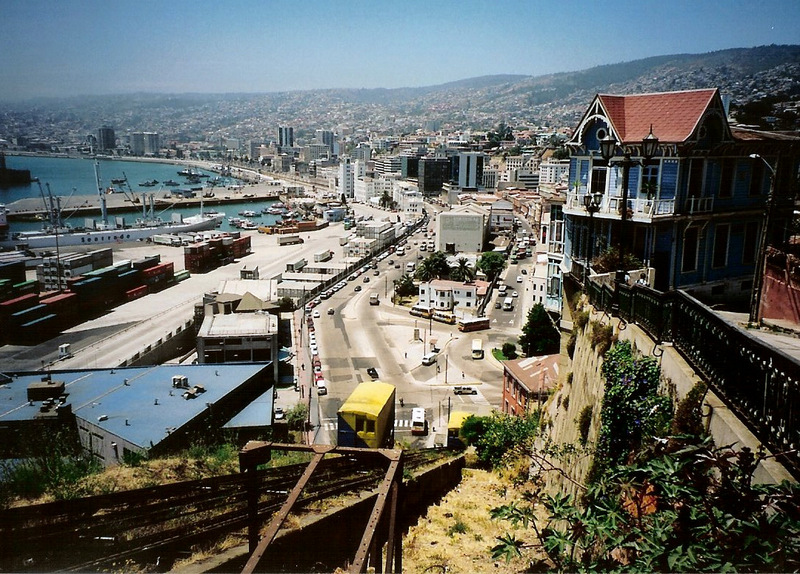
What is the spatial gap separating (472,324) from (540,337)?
208 inches

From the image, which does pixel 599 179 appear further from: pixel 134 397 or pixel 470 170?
pixel 470 170

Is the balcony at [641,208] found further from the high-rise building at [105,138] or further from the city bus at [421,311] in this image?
the high-rise building at [105,138]

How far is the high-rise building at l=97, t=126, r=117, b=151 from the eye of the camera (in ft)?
337

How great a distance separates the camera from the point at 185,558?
3.34 metres

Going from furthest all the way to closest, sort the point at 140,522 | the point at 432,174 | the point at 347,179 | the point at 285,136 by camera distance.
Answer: the point at 285,136 → the point at 347,179 → the point at 432,174 → the point at 140,522

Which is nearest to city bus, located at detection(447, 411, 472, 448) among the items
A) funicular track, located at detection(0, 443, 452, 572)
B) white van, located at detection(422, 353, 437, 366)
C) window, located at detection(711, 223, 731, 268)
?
white van, located at detection(422, 353, 437, 366)

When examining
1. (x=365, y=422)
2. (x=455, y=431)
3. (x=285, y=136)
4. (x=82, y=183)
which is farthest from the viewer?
(x=285, y=136)

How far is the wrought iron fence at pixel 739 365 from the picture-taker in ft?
7.09

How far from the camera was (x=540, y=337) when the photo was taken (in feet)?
73.8

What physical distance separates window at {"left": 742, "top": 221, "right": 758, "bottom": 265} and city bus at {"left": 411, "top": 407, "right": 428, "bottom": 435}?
438 inches

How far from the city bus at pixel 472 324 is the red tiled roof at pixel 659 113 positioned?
68.5 feet

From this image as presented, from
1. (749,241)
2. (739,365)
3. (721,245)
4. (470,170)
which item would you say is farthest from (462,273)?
(470,170)

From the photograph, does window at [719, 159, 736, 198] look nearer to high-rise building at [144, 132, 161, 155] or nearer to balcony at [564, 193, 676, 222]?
balcony at [564, 193, 676, 222]

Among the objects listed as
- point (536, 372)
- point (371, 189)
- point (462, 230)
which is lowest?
point (462, 230)
